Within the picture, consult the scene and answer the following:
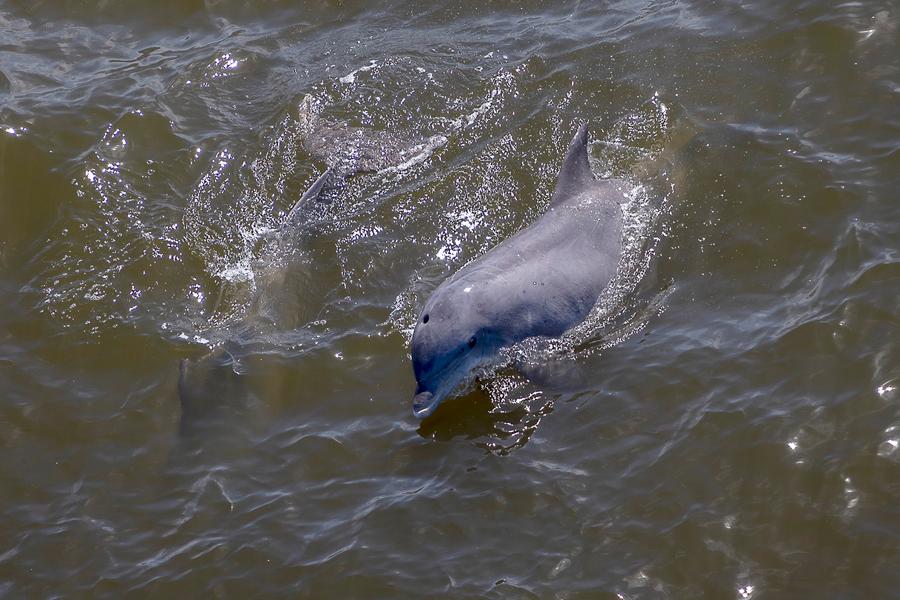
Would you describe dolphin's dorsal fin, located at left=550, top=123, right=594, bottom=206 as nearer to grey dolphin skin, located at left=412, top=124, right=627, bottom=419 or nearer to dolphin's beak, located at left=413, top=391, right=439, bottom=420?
grey dolphin skin, located at left=412, top=124, right=627, bottom=419

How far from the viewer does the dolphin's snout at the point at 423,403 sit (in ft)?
27.6

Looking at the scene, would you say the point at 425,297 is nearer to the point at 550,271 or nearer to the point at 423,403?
the point at 550,271

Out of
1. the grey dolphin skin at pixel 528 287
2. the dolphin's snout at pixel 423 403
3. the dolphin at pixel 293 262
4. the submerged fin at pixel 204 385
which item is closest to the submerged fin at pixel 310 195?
the dolphin at pixel 293 262

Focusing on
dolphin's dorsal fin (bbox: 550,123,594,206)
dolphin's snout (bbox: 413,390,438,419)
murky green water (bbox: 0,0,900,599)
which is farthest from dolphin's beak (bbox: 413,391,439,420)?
dolphin's dorsal fin (bbox: 550,123,594,206)

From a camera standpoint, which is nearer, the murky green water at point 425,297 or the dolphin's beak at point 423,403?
the murky green water at point 425,297

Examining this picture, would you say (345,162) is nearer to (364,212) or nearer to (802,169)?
(364,212)

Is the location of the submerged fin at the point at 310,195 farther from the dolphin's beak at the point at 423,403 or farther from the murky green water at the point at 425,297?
the dolphin's beak at the point at 423,403

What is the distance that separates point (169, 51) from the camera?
1434 cm

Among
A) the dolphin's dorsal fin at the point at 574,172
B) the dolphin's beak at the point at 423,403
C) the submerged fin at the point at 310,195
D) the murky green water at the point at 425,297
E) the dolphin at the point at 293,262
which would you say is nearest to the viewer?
the murky green water at the point at 425,297

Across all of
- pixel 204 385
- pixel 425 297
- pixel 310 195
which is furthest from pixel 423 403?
pixel 310 195

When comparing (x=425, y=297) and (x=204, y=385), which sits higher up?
(x=425, y=297)

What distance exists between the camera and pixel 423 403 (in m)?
8.41

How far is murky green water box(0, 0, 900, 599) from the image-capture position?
7.73m

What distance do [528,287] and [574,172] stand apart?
1.68m
